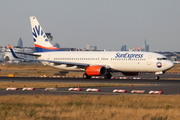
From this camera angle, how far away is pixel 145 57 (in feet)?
161

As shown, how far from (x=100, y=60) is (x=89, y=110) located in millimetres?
36406

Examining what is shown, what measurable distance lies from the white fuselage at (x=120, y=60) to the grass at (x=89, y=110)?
26311 millimetres

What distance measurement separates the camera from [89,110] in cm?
1705

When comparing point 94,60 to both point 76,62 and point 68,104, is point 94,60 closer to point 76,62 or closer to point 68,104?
point 76,62

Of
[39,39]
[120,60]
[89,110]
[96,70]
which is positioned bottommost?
[89,110]

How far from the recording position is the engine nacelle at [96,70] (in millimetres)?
49534

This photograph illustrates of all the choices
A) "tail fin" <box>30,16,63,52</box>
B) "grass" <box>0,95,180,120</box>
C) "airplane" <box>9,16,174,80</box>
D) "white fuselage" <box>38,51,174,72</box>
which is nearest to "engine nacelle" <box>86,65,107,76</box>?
"airplane" <box>9,16,174,80</box>

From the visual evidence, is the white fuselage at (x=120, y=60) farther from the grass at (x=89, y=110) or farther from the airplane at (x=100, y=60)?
the grass at (x=89, y=110)

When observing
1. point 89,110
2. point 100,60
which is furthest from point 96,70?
point 89,110

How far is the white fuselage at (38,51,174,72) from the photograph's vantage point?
48.2 metres

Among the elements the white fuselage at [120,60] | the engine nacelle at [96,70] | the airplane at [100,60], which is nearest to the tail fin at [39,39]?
the airplane at [100,60]

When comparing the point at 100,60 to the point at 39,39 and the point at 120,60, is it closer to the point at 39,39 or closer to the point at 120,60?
the point at 120,60

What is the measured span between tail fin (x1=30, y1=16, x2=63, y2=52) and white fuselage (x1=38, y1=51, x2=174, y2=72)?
163cm

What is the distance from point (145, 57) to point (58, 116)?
35.7 m
